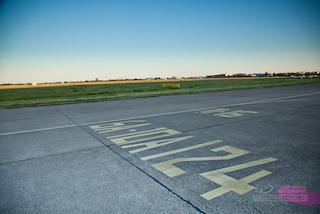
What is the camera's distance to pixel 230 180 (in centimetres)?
340

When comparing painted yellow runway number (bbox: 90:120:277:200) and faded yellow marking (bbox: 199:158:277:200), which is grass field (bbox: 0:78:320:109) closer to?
painted yellow runway number (bbox: 90:120:277:200)

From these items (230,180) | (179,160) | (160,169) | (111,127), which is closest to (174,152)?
(179,160)

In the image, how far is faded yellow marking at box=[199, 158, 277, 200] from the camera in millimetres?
3059

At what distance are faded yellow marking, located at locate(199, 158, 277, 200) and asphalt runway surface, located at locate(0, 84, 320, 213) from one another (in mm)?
15

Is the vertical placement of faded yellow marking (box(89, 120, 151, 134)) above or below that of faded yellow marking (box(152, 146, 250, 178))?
above

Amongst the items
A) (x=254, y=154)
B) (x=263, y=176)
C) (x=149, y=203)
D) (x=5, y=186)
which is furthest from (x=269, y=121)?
(x=5, y=186)

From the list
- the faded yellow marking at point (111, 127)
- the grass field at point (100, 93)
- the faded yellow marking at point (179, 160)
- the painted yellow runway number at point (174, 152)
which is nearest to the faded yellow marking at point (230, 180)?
the painted yellow runway number at point (174, 152)

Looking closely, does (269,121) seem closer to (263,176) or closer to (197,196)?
(263,176)

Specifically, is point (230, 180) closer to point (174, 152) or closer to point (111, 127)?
point (174, 152)

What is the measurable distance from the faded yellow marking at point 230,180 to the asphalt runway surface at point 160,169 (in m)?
0.01

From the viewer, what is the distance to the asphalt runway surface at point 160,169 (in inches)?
112

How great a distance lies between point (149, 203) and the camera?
2854mm

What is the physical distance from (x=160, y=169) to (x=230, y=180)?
123cm

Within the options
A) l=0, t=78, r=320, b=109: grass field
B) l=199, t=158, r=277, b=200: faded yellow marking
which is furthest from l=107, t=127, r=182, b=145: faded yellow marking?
l=0, t=78, r=320, b=109: grass field
